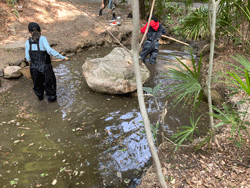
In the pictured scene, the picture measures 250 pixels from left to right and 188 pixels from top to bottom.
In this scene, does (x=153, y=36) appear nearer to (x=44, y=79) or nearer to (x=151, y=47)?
(x=151, y=47)

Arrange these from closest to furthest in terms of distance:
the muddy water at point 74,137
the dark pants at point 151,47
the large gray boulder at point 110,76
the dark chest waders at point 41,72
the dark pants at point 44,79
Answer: the muddy water at point 74,137 → the dark chest waders at point 41,72 → the dark pants at point 44,79 → the large gray boulder at point 110,76 → the dark pants at point 151,47

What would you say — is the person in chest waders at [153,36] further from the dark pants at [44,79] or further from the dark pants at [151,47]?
the dark pants at [44,79]

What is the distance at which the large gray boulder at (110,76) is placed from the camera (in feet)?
14.4

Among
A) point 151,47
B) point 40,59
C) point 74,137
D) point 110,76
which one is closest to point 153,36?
point 151,47

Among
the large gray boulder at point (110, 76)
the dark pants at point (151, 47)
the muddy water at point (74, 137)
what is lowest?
the muddy water at point (74, 137)

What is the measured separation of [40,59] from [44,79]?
53cm

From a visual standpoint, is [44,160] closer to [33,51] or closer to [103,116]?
[103,116]

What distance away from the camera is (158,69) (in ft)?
19.7

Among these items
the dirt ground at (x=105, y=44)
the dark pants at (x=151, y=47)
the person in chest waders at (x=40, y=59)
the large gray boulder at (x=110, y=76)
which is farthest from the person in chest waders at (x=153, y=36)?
the person in chest waders at (x=40, y=59)

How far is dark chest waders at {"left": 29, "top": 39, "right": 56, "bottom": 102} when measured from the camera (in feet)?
12.1

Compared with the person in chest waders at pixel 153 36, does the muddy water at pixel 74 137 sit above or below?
below

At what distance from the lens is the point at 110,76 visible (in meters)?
4.43

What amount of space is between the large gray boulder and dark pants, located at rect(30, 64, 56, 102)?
2.93 ft

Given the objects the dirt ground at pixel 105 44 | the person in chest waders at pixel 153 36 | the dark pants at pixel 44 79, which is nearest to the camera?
the dirt ground at pixel 105 44
